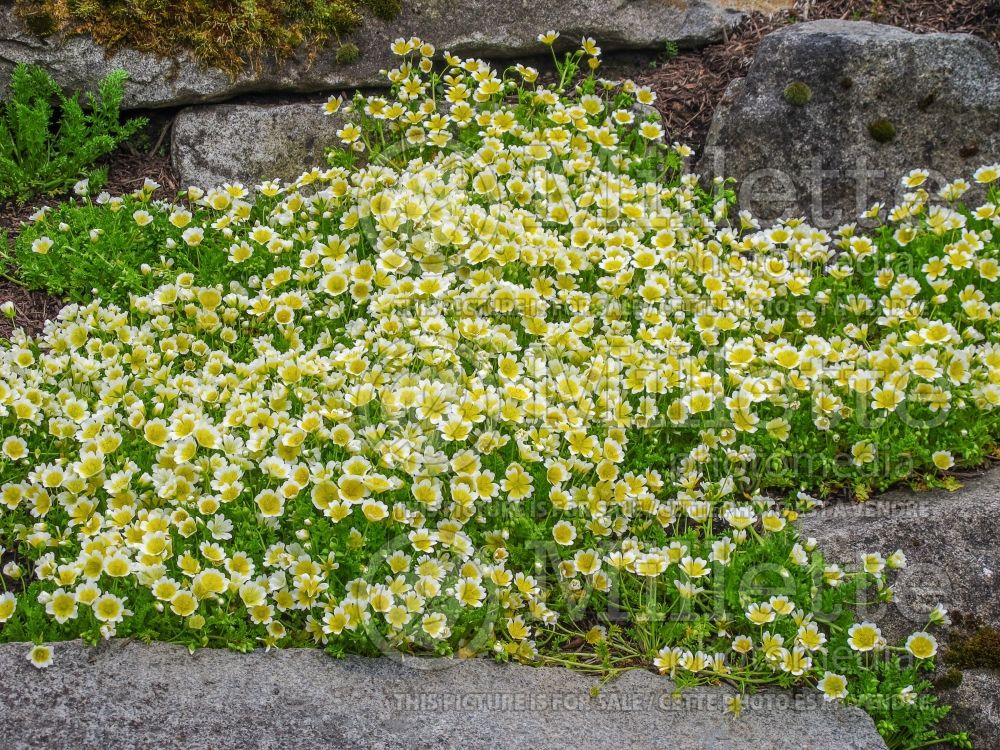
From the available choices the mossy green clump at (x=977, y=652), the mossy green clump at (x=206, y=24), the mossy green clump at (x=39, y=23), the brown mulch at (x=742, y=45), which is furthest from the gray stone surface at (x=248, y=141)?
the mossy green clump at (x=977, y=652)

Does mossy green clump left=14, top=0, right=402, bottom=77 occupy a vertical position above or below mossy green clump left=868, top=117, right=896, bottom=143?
above

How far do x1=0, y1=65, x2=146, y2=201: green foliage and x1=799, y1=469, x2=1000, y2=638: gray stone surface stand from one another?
488 cm

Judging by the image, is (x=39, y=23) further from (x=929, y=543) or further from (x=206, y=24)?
(x=929, y=543)

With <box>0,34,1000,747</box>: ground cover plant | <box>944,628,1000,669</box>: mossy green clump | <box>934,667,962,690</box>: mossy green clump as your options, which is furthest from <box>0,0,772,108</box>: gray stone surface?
<box>934,667,962,690</box>: mossy green clump

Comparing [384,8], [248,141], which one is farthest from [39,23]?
[384,8]

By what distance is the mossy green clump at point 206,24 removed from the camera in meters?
6.32

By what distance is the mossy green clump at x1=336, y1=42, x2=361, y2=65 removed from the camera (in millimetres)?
6609

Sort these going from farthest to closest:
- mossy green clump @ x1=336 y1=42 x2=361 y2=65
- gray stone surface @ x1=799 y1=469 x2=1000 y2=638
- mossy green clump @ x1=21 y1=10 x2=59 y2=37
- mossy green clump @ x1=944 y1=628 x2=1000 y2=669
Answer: mossy green clump @ x1=336 y1=42 x2=361 y2=65 < mossy green clump @ x1=21 y1=10 x2=59 y2=37 < gray stone surface @ x1=799 y1=469 x2=1000 y2=638 < mossy green clump @ x1=944 y1=628 x2=1000 y2=669

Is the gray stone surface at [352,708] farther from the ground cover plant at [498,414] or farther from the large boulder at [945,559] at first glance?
A: the large boulder at [945,559]

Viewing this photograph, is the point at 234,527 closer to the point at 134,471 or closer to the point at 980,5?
the point at 134,471

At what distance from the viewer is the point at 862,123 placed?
6.18 m

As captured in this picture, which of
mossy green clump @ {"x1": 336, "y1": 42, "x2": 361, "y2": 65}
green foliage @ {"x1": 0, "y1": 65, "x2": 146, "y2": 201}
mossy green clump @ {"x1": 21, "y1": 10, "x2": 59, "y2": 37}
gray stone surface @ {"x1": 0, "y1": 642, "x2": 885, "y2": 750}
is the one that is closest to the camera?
gray stone surface @ {"x1": 0, "y1": 642, "x2": 885, "y2": 750}

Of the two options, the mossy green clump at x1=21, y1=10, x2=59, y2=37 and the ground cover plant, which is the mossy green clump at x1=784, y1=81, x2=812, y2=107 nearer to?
the ground cover plant

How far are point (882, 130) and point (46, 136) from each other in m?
5.34
